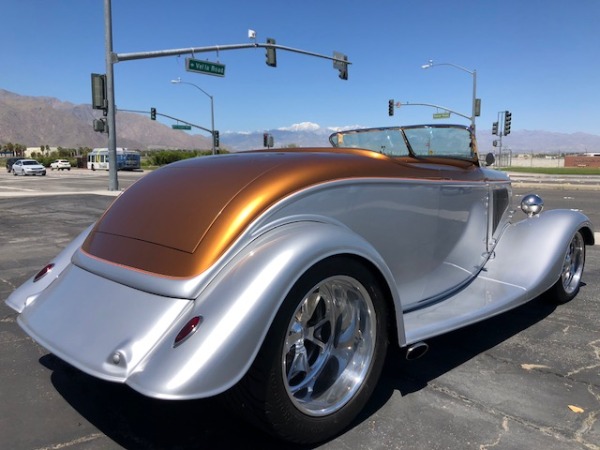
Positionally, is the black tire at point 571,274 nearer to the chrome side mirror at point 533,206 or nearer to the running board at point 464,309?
the chrome side mirror at point 533,206

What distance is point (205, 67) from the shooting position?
20.5m

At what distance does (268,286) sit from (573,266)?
3681 mm

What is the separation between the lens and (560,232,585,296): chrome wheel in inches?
172

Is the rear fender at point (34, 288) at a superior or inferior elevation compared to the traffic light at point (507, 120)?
inferior

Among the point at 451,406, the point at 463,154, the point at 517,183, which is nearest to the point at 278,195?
the point at 451,406

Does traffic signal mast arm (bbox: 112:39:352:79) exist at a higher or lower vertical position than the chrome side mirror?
higher

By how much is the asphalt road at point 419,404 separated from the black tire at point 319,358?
A: 18 cm

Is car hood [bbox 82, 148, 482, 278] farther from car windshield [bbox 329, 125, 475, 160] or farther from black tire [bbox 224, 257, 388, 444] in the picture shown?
car windshield [bbox 329, 125, 475, 160]

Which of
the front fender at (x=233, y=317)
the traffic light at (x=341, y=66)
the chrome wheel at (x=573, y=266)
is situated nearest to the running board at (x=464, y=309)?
the front fender at (x=233, y=317)

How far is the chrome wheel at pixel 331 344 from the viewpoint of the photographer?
2.32 meters

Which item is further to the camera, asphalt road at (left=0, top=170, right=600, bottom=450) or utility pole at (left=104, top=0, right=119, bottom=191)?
utility pole at (left=104, top=0, right=119, bottom=191)

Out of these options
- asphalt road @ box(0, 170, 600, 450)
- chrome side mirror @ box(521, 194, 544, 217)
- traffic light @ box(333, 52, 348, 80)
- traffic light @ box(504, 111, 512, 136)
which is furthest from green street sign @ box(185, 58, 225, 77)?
traffic light @ box(504, 111, 512, 136)

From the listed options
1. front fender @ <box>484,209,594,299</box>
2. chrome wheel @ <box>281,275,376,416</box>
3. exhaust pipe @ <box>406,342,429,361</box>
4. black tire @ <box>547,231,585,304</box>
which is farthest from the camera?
black tire @ <box>547,231,585,304</box>

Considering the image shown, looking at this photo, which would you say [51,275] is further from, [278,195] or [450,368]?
[450,368]
